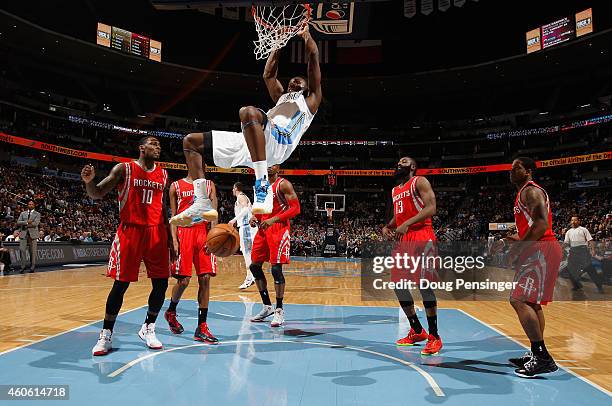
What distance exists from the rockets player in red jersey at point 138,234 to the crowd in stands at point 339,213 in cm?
1231

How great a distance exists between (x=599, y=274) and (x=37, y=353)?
1179 cm

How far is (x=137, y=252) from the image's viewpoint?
14.6 ft

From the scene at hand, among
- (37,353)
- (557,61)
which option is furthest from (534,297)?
(557,61)

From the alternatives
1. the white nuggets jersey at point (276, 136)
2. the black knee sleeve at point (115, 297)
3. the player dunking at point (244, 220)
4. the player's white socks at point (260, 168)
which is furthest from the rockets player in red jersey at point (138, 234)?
the player dunking at point (244, 220)

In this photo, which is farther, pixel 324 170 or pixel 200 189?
pixel 324 170

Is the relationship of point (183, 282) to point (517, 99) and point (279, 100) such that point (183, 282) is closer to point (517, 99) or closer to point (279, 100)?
point (279, 100)

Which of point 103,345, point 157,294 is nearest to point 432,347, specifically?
point 157,294

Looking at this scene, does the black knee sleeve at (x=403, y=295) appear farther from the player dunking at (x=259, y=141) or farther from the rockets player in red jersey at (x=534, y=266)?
the player dunking at (x=259, y=141)

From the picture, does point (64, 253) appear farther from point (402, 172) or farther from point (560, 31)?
point (560, 31)

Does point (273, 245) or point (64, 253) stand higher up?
point (273, 245)

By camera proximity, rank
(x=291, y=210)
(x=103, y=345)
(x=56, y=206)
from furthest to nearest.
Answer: (x=56, y=206) → (x=291, y=210) → (x=103, y=345)

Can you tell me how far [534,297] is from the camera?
4094 mm

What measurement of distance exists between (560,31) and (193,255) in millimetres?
25492

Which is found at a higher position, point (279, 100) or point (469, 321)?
point (279, 100)
